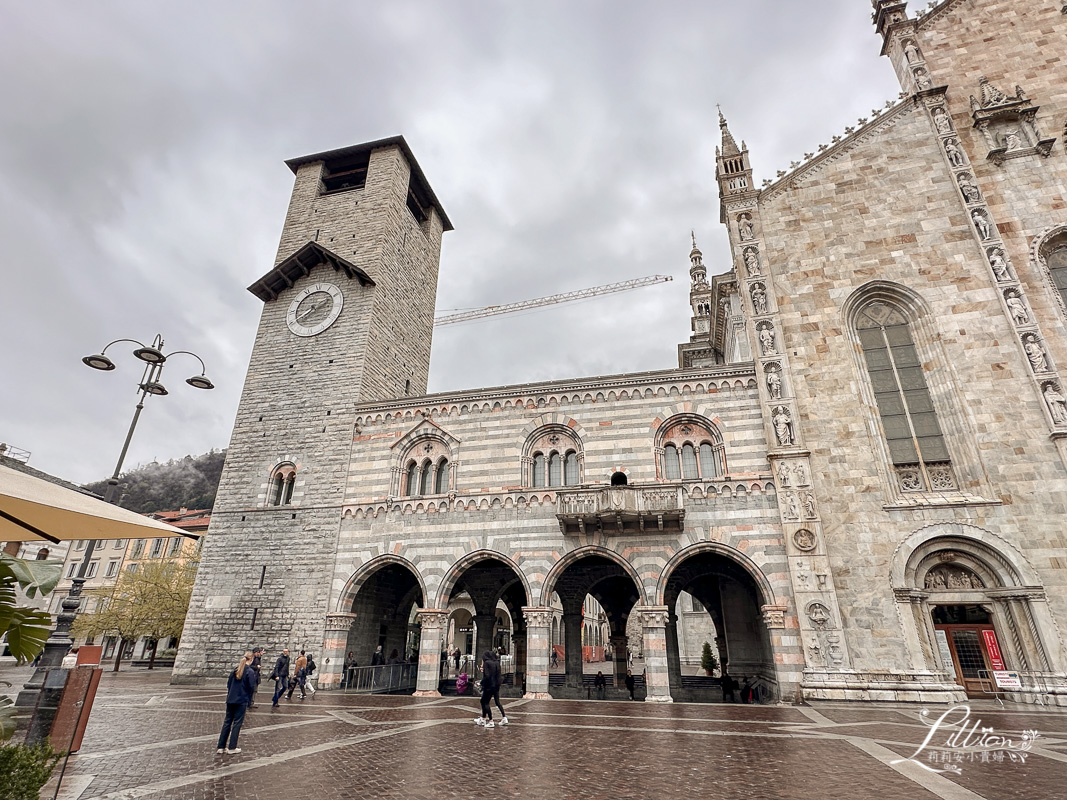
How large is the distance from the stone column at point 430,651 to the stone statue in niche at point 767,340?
49.4ft

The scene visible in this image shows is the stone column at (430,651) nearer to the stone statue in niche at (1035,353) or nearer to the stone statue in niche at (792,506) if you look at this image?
the stone statue in niche at (792,506)

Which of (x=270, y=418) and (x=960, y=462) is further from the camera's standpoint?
(x=270, y=418)

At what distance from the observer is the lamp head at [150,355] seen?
12.9 meters

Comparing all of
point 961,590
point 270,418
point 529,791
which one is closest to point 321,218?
point 270,418

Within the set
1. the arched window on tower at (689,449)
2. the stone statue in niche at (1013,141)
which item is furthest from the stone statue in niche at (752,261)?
the stone statue in niche at (1013,141)

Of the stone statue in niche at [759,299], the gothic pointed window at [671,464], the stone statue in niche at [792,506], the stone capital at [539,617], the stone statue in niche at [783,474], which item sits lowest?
the stone capital at [539,617]

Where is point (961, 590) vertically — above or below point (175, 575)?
below

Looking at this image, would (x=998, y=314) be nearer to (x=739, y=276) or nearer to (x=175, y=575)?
(x=739, y=276)

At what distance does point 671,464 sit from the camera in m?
19.6

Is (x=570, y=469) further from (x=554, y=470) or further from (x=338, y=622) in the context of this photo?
(x=338, y=622)

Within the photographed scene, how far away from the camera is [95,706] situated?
48.2 feet

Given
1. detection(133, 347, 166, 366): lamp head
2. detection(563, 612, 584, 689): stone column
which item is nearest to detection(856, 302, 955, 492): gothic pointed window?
detection(563, 612, 584, 689): stone column

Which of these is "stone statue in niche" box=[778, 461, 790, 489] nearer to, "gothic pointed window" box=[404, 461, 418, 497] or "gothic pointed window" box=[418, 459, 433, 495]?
"gothic pointed window" box=[418, 459, 433, 495]

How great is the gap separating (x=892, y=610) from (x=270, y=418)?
80.2 feet
